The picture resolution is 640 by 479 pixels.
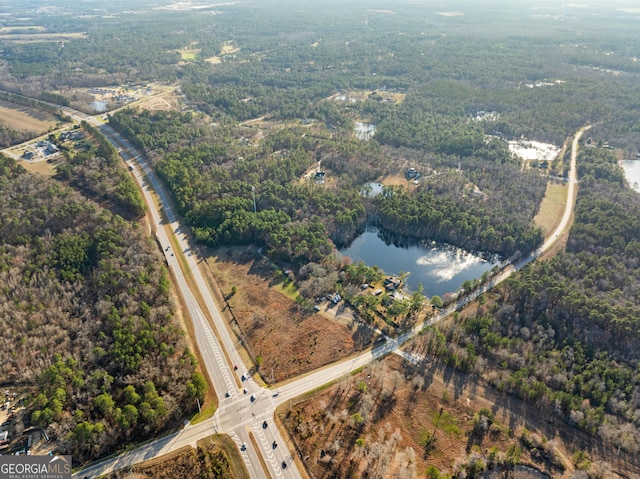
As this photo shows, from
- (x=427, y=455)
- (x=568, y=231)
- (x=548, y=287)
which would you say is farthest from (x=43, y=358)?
(x=568, y=231)

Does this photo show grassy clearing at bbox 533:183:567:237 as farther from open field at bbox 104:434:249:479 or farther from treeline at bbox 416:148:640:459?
open field at bbox 104:434:249:479

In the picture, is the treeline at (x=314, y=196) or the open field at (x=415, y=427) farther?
the treeline at (x=314, y=196)

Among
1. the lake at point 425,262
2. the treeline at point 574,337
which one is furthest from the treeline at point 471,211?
the treeline at point 574,337

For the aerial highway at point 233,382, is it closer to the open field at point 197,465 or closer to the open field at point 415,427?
the open field at point 197,465

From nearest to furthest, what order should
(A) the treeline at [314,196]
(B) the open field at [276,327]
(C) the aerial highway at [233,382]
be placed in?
(C) the aerial highway at [233,382] < (B) the open field at [276,327] < (A) the treeline at [314,196]

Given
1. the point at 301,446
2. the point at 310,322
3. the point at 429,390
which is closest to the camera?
the point at 301,446

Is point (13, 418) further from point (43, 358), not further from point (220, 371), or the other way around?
point (220, 371)
